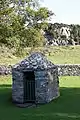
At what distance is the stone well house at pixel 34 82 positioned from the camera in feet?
57.7

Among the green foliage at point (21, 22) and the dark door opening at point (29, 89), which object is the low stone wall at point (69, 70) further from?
the dark door opening at point (29, 89)

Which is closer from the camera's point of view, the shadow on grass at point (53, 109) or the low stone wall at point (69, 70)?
the shadow on grass at point (53, 109)

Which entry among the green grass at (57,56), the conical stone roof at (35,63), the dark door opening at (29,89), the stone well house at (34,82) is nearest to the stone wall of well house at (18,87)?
the stone well house at (34,82)

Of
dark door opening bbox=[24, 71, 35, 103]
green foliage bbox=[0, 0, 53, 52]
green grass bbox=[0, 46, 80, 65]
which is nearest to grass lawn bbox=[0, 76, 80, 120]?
dark door opening bbox=[24, 71, 35, 103]

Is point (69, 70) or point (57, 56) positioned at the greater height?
point (57, 56)

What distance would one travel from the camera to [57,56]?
43406mm

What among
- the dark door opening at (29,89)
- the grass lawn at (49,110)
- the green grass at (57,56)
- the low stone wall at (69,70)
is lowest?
the grass lawn at (49,110)

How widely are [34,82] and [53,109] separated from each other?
2330 millimetres

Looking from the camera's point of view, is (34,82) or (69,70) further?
(69,70)

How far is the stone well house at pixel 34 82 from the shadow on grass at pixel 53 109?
1.68 ft

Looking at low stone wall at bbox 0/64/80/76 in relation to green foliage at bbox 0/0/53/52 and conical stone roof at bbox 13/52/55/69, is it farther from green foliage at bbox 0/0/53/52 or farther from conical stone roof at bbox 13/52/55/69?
conical stone roof at bbox 13/52/55/69

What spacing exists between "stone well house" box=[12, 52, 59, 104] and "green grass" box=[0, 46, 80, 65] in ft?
50.7

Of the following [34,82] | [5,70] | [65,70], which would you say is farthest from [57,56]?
[34,82]

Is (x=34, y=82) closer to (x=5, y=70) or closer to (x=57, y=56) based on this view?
(x=5, y=70)
